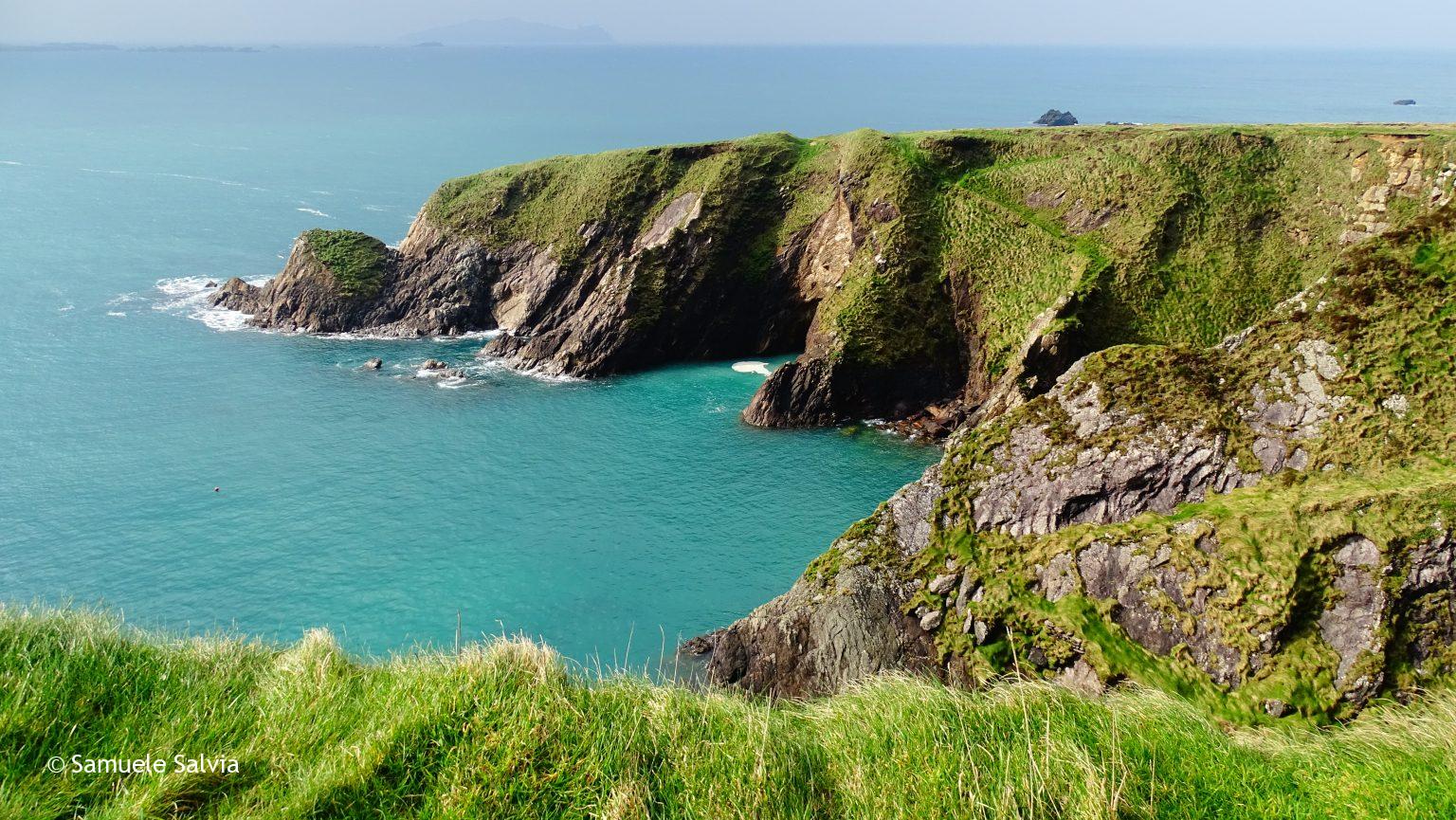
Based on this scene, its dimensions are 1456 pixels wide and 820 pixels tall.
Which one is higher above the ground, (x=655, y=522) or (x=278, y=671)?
(x=278, y=671)

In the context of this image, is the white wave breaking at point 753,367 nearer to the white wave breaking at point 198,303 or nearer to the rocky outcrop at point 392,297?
the rocky outcrop at point 392,297

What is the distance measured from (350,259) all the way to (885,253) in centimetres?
5513

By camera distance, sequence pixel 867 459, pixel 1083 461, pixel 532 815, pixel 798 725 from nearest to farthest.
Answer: pixel 532 815 < pixel 798 725 < pixel 1083 461 < pixel 867 459

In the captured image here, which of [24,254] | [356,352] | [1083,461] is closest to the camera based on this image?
[1083,461]

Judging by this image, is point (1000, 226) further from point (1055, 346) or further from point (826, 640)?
point (826, 640)

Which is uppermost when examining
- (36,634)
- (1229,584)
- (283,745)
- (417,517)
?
(36,634)

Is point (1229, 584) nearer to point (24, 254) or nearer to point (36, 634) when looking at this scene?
point (36, 634)

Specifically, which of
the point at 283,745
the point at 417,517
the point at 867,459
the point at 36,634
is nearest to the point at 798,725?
the point at 283,745

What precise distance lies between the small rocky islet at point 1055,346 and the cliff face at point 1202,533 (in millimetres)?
103

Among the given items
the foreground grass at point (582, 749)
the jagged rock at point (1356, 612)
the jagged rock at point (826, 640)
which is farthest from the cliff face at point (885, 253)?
the foreground grass at point (582, 749)

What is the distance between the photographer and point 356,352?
76250 millimetres

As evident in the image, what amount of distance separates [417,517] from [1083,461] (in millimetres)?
35032

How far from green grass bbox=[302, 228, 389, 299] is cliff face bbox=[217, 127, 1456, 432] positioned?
522mm

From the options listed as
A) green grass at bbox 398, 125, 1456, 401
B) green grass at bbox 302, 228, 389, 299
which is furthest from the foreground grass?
green grass at bbox 302, 228, 389, 299
